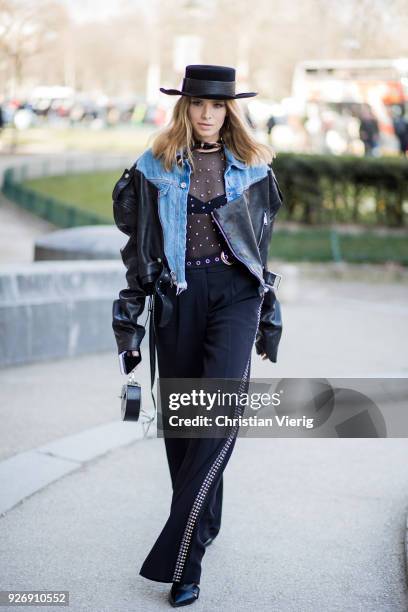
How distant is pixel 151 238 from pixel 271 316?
1.87ft

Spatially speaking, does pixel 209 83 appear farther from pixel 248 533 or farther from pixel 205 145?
pixel 248 533

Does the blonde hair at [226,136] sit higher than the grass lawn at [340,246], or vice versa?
the blonde hair at [226,136]

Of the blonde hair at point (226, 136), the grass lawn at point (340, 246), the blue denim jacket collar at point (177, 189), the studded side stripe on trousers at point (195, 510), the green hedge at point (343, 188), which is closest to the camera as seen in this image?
the studded side stripe on trousers at point (195, 510)

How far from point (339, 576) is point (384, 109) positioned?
33.6 meters

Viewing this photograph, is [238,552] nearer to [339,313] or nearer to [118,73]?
[339,313]

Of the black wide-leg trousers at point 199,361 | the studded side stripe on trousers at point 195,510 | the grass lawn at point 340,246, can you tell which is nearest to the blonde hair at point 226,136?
the black wide-leg trousers at point 199,361

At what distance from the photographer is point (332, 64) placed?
36938 millimetres

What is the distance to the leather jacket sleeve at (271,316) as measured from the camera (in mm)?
4008

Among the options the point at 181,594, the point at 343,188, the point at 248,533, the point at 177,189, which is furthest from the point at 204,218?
the point at 343,188

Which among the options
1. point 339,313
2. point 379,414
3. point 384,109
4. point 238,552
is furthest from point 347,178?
point 384,109

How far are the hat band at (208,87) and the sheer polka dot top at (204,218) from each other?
0.80 feet

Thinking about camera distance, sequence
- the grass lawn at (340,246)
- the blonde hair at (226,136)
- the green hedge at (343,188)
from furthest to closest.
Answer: the green hedge at (343,188)
the grass lawn at (340,246)
the blonde hair at (226,136)

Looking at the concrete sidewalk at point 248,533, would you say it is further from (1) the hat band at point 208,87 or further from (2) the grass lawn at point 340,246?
(2) the grass lawn at point 340,246

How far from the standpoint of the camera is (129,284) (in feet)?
12.7
